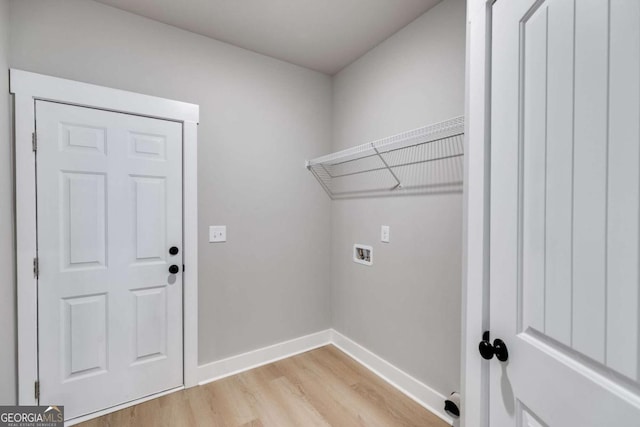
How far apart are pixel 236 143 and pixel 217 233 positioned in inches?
28.3

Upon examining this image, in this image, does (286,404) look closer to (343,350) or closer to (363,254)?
(343,350)

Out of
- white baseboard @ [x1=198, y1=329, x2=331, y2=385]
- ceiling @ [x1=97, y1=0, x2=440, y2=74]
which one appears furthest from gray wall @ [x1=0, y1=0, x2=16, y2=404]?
white baseboard @ [x1=198, y1=329, x2=331, y2=385]

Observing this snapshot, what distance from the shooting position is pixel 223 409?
1.88 meters

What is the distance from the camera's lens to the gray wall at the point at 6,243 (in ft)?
4.91

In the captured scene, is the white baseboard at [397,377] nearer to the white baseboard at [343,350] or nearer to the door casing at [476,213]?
the white baseboard at [343,350]

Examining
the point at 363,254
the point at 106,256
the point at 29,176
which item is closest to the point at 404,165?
the point at 363,254

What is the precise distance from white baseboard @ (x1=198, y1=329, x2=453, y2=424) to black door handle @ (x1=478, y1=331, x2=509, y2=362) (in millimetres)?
1204

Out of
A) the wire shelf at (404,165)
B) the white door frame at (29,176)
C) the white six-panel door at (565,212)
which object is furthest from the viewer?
the wire shelf at (404,165)

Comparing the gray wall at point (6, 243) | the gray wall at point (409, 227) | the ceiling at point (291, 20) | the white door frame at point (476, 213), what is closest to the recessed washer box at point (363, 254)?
the gray wall at point (409, 227)

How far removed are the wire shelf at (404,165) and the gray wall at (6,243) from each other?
Answer: 6.31ft

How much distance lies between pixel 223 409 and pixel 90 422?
77cm

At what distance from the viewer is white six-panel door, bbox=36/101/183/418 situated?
1716 millimetres

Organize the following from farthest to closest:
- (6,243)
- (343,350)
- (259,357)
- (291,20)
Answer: (343,350) → (259,357) → (291,20) → (6,243)

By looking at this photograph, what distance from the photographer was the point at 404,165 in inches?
81.5
